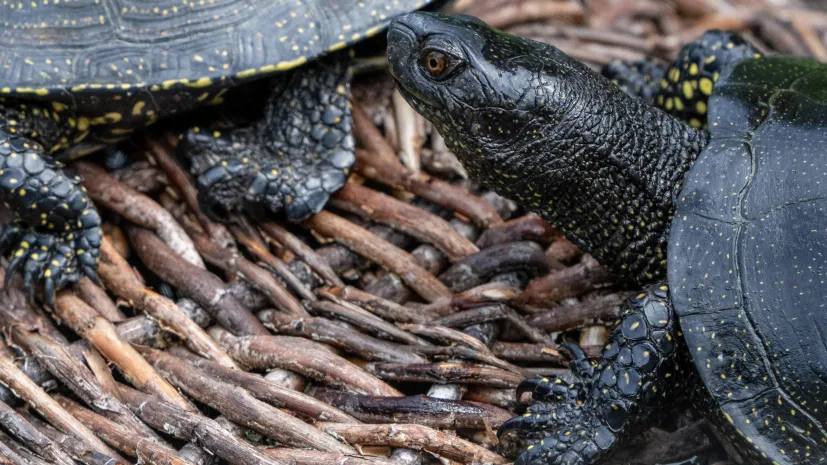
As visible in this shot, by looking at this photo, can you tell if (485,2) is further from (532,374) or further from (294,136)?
(532,374)

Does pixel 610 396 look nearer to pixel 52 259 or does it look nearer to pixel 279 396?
pixel 279 396

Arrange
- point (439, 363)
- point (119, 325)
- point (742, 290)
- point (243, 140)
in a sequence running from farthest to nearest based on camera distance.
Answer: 1. point (243, 140)
2. point (119, 325)
3. point (439, 363)
4. point (742, 290)

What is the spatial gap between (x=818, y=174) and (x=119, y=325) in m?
1.60

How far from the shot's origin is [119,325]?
2008 millimetres

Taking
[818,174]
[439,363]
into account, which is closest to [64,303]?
[439,363]

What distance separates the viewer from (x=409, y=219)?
220 centimetres

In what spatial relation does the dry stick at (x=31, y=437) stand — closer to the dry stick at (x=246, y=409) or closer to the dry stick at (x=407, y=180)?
the dry stick at (x=246, y=409)

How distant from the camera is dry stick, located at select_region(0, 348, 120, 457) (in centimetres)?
176

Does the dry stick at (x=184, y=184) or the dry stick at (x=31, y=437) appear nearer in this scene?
the dry stick at (x=31, y=437)

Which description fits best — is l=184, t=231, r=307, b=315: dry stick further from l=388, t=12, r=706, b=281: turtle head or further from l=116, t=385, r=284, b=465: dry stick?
l=388, t=12, r=706, b=281: turtle head

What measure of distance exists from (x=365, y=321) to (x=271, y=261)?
325 millimetres

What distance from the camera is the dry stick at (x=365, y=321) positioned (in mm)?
1974

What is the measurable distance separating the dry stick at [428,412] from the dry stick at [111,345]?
1.29 feet

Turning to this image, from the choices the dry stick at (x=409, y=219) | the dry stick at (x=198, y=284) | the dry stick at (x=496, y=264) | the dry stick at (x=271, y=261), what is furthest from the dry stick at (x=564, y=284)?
the dry stick at (x=198, y=284)
